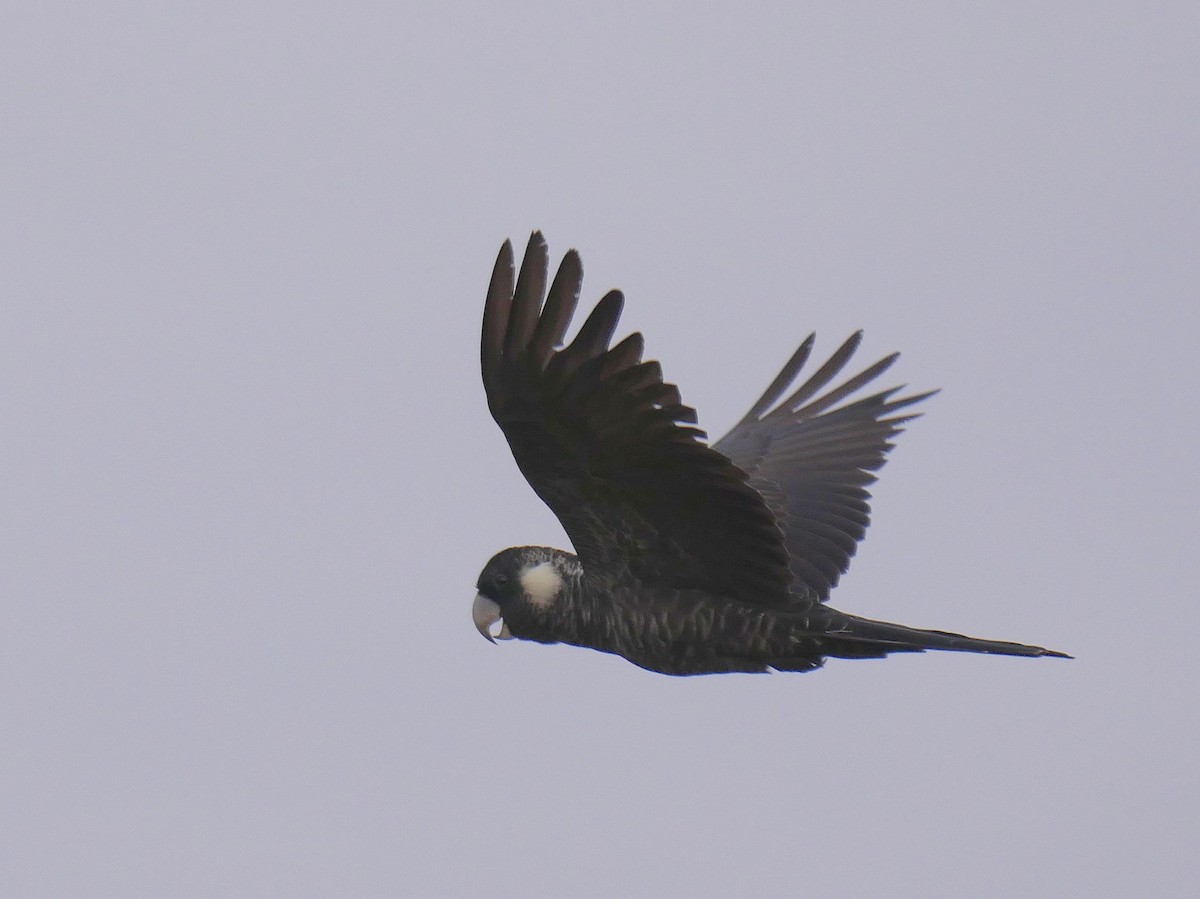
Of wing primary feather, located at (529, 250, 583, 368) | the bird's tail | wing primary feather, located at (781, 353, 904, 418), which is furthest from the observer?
wing primary feather, located at (781, 353, 904, 418)

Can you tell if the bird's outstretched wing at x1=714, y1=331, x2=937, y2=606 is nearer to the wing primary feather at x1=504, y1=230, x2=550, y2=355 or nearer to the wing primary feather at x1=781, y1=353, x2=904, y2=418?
the wing primary feather at x1=781, y1=353, x2=904, y2=418

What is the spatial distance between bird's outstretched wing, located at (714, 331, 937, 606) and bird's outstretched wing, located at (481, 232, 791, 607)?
1.10 m

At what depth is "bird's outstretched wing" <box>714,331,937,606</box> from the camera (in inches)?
384

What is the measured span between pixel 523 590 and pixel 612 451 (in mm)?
1376

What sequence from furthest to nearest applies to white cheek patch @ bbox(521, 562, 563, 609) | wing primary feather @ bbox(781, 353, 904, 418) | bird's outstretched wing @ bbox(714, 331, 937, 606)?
wing primary feather @ bbox(781, 353, 904, 418)
bird's outstretched wing @ bbox(714, 331, 937, 606)
white cheek patch @ bbox(521, 562, 563, 609)

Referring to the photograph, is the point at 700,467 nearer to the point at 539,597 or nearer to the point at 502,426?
the point at 502,426

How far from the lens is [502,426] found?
25.0ft

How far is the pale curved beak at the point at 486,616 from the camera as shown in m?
8.94

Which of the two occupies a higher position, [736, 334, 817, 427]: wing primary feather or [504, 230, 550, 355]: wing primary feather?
[736, 334, 817, 427]: wing primary feather

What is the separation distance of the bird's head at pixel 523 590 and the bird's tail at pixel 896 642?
1354 millimetres

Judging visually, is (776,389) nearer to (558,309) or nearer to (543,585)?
(543,585)

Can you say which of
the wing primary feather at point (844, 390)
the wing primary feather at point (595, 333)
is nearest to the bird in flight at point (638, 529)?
the wing primary feather at point (595, 333)

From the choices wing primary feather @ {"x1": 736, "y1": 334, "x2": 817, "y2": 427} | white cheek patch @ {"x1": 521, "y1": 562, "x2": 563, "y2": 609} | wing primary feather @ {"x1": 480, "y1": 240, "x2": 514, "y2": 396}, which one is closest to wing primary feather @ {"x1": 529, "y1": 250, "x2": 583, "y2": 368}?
wing primary feather @ {"x1": 480, "y1": 240, "x2": 514, "y2": 396}

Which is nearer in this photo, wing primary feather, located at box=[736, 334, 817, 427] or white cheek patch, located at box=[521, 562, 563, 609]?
white cheek patch, located at box=[521, 562, 563, 609]
